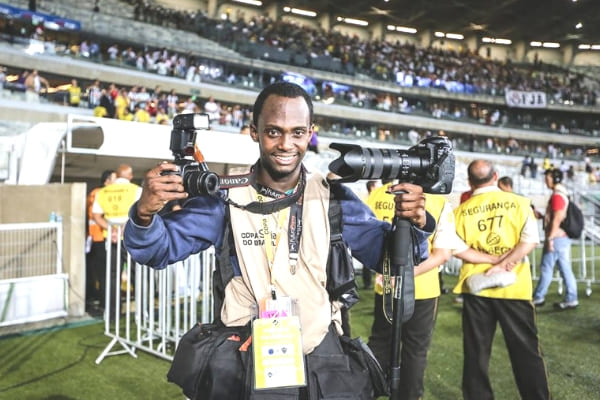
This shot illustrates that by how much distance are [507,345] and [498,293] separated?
0.35m

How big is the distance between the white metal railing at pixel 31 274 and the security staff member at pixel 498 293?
184 inches

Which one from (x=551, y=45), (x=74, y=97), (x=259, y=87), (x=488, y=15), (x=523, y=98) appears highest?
(x=488, y=15)

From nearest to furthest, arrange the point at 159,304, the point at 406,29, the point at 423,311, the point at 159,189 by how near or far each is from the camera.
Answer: the point at 159,189 < the point at 423,311 < the point at 159,304 < the point at 406,29

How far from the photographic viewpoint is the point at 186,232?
1726mm

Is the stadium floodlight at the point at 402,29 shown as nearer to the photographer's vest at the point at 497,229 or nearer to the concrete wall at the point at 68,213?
the concrete wall at the point at 68,213

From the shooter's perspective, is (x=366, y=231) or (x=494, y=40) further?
(x=494, y=40)

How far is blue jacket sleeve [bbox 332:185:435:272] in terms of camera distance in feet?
5.90

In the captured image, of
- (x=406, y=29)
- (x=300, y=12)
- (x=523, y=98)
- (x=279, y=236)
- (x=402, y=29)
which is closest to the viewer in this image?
(x=279, y=236)

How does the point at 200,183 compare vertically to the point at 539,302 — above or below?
above

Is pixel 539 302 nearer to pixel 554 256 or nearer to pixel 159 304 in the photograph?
pixel 554 256

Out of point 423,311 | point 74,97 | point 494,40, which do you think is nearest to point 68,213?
point 423,311

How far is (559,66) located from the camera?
1708 inches

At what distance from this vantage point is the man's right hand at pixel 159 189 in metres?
1.47

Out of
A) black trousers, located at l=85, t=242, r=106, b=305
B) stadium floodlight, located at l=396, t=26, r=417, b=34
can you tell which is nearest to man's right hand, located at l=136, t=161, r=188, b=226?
black trousers, located at l=85, t=242, r=106, b=305
